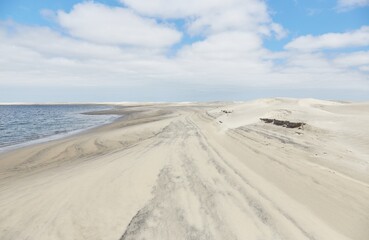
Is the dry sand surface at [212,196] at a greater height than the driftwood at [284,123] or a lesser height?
lesser

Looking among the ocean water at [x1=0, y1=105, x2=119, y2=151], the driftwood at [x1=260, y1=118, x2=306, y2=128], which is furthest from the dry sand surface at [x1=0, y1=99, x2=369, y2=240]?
the ocean water at [x1=0, y1=105, x2=119, y2=151]

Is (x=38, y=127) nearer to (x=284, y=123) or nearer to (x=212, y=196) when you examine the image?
(x=284, y=123)

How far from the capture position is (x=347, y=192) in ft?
19.9

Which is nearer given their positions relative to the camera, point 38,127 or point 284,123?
point 284,123

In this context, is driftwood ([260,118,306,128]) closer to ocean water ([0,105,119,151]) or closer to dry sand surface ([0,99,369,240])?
dry sand surface ([0,99,369,240])

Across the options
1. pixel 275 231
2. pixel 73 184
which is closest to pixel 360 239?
pixel 275 231

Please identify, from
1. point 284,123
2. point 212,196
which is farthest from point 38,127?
point 212,196

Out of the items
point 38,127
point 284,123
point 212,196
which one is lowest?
point 38,127

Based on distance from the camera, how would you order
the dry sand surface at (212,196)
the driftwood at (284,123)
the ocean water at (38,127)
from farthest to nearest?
the ocean water at (38,127) → the driftwood at (284,123) → the dry sand surface at (212,196)

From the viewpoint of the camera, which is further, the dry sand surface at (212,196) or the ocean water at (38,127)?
the ocean water at (38,127)

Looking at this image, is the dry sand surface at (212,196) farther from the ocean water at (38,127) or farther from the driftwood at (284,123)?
the ocean water at (38,127)

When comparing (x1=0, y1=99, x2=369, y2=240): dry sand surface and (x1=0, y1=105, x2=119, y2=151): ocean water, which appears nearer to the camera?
(x1=0, y1=99, x2=369, y2=240): dry sand surface

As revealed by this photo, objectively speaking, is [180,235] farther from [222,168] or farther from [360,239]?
[222,168]

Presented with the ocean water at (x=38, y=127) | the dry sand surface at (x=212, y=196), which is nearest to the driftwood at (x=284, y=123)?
the dry sand surface at (x=212, y=196)
